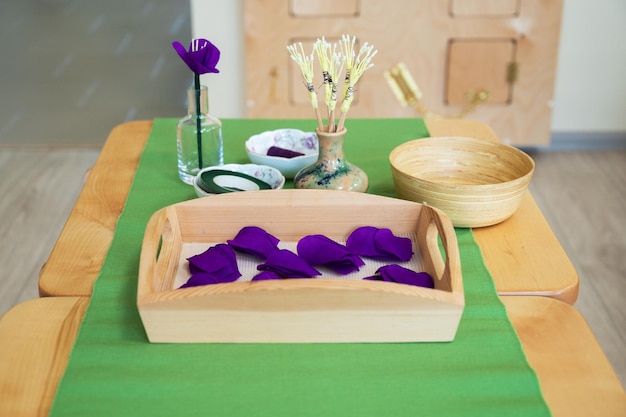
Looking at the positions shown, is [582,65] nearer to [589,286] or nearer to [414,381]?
[589,286]

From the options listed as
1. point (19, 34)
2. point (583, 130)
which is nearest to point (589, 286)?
point (583, 130)

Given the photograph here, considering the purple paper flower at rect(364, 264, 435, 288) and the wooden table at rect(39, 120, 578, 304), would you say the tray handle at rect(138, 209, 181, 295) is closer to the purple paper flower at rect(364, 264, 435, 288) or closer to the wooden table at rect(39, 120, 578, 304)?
the wooden table at rect(39, 120, 578, 304)

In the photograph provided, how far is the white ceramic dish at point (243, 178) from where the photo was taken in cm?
141

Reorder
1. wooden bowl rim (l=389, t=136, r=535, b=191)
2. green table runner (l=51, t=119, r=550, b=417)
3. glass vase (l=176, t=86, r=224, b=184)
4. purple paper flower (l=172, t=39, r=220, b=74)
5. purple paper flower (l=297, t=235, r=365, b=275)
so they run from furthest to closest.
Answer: glass vase (l=176, t=86, r=224, b=184) < purple paper flower (l=172, t=39, r=220, b=74) < wooden bowl rim (l=389, t=136, r=535, b=191) < purple paper flower (l=297, t=235, r=365, b=275) < green table runner (l=51, t=119, r=550, b=417)

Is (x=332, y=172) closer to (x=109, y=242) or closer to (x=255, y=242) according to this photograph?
(x=255, y=242)

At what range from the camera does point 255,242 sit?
1198 mm

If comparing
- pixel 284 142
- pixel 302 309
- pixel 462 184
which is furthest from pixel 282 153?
pixel 302 309

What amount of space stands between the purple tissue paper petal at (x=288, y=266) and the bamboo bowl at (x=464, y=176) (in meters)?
0.27

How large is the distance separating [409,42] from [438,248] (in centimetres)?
188

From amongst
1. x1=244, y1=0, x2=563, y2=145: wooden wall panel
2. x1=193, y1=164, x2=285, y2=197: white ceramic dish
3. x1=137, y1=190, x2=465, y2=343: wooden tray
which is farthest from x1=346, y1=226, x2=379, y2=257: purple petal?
x1=244, y1=0, x2=563, y2=145: wooden wall panel

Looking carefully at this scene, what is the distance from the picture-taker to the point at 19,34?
185 inches

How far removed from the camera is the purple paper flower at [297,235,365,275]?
1.15 meters

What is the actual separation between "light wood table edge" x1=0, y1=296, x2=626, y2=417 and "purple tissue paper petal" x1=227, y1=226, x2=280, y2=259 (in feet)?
0.77

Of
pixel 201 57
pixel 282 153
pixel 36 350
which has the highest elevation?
pixel 201 57
